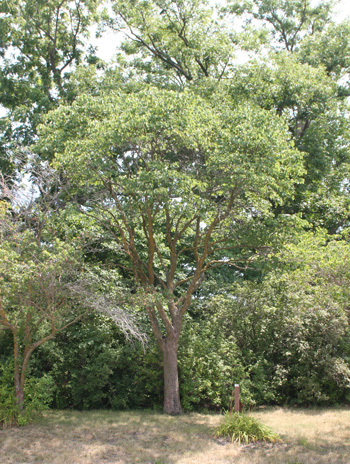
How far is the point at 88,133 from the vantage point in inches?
366

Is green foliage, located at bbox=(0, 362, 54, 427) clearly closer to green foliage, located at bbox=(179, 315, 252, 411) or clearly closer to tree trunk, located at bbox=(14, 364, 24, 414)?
tree trunk, located at bbox=(14, 364, 24, 414)

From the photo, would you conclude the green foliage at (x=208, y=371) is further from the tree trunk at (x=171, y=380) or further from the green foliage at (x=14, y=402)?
the green foliage at (x=14, y=402)

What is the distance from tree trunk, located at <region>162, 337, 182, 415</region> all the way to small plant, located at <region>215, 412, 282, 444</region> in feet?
7.26

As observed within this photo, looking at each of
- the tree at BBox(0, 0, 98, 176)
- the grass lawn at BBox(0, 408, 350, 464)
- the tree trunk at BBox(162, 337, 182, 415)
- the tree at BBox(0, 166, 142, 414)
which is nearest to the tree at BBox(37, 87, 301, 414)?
the tree trunk at BBox(162, 337, 182, 415)

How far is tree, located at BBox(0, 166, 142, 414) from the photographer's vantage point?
7801 millimetres

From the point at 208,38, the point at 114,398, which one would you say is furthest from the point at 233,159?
the point at 208,38

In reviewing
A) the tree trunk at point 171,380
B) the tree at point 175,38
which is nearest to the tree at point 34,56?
the tree at point 175,38

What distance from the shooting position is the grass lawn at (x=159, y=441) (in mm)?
7266

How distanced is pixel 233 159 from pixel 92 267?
12.8ft

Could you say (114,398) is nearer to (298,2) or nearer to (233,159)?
(233,159)

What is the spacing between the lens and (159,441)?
8305mm

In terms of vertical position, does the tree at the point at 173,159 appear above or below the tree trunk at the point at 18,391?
above

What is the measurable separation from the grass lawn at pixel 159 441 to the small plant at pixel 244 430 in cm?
20

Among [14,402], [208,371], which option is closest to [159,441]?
[14,402]
